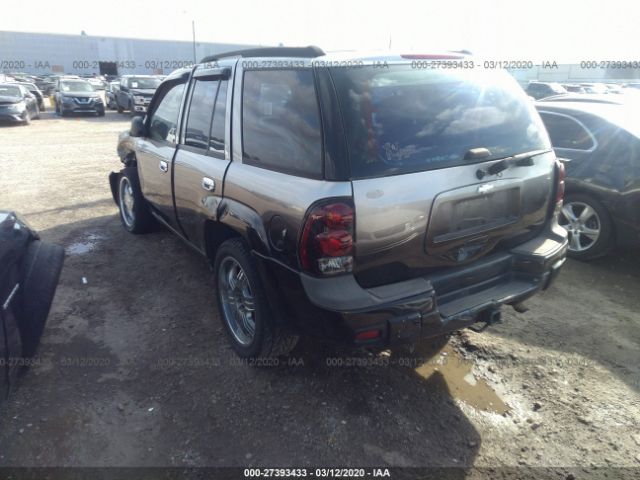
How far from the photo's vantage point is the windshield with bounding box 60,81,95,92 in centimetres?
2044

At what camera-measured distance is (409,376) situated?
2996mm

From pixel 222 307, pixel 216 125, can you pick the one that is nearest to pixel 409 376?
pixel 222 307

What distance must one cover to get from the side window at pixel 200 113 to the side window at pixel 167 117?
13.6 inches

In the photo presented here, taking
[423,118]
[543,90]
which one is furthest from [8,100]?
[543,90]

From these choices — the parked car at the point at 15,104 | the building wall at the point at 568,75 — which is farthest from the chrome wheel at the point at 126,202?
the building wall at the point at 568,75

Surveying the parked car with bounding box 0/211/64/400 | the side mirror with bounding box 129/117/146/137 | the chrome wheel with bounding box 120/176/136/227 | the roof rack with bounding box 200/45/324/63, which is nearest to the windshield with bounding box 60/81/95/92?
the chrome wheel with bounding box 120/176/136/227

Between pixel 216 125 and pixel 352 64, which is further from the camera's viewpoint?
pixel 216 125

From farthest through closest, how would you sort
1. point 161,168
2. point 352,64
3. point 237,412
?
point 161,168 → point 237,412 → point 352,64

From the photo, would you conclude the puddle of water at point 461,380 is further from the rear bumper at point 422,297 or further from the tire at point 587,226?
the tire at point 587,226

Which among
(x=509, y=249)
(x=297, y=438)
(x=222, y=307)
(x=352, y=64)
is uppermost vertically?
(x=352, y=64)

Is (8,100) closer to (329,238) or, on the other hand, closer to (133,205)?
(133,205)

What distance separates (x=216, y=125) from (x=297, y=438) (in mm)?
2116

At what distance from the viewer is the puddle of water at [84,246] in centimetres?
498

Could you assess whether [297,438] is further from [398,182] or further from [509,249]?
[509,249]
